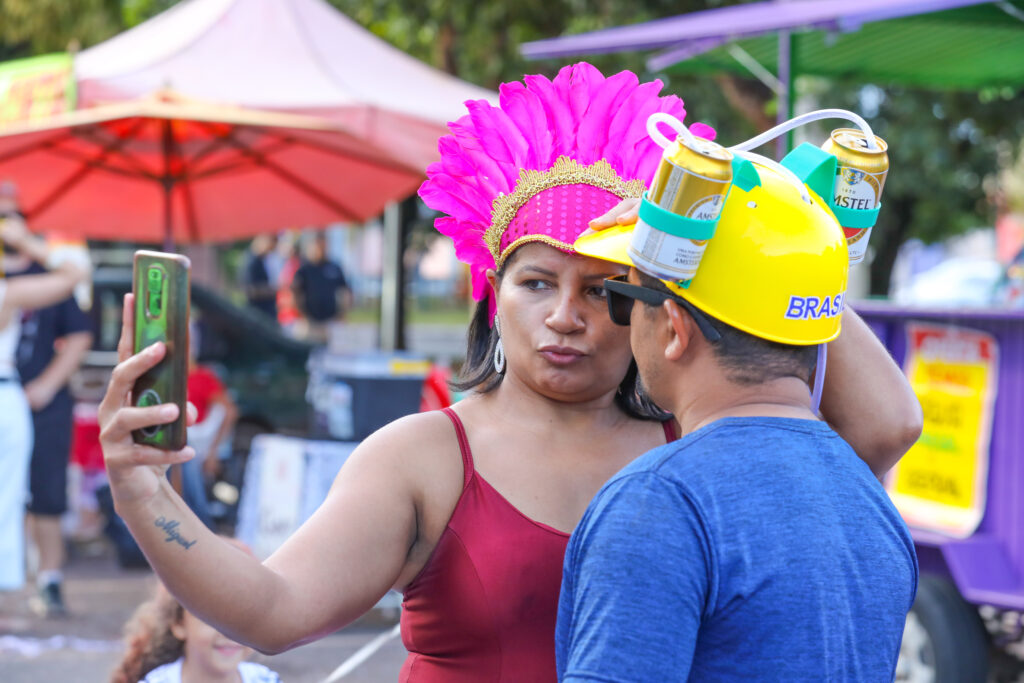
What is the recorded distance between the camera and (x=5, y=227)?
18.6 feet

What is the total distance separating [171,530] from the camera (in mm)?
1376

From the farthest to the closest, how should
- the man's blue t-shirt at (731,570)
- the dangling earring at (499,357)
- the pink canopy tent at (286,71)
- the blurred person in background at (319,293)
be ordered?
the blurred person in background at (319,293), the pink canopy tent at (286,71), the dangling earring at (499,357), the man's blue t-shirt at (731,570)

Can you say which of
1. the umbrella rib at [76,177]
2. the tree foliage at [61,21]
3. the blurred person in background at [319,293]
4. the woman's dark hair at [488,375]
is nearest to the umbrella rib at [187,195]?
the umbrella rib at [76,177]

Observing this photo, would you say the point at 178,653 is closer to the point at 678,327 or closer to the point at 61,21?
the point at 678,327

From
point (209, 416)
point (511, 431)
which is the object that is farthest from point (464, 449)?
point (209, 416)

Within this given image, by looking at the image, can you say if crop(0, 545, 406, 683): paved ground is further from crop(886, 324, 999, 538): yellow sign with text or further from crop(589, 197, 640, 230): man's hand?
crop(589, 197, 640, 230): man's hand

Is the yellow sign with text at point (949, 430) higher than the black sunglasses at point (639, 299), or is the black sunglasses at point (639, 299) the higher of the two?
the black sunglasses at point (639, 299)

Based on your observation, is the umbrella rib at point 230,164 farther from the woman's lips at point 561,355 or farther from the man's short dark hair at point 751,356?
the man's short dark hair at point 751,356

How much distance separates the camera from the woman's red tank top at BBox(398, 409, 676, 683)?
1.66m

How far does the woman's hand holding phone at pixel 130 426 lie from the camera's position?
1295mm

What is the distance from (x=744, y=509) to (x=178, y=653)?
2.03 metres

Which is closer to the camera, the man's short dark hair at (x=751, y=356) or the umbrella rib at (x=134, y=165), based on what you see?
the man's short dark hair at (x=751, y=356)

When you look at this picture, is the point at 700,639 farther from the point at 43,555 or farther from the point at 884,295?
the point at 884,295

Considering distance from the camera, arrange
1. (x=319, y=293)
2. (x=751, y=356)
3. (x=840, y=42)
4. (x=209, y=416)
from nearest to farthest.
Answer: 1. (x=751, y=356)
2. (x=840, y=42)
3. (x=209, y=416)
4. (x=319, y=293)
